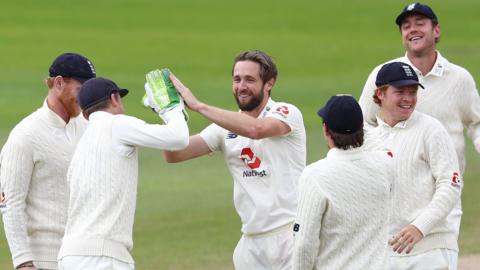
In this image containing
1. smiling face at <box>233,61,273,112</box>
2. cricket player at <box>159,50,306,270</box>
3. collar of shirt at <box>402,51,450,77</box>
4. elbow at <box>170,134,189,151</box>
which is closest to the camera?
elbow at <box>170,134,189,151</box>

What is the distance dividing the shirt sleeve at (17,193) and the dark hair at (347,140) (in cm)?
201

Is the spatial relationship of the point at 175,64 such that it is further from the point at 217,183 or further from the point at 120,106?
the point at 120,106

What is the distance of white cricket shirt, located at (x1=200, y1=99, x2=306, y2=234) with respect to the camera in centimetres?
763

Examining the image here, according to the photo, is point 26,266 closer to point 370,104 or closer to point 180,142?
point 180,142

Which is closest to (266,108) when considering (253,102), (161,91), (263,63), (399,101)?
(253,102)

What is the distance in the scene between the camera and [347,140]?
20.8ft

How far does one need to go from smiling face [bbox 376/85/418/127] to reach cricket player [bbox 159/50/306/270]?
0.61 meters

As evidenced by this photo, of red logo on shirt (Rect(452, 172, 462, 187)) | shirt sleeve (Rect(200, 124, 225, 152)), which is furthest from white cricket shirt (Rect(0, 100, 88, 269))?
red logo on shirt (Rect(452, 172, 462, 187))

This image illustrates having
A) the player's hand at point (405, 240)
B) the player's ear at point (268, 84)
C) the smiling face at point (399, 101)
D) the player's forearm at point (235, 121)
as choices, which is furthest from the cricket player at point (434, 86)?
the player's hand at point (405, 240)

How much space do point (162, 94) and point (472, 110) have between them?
2.51 m

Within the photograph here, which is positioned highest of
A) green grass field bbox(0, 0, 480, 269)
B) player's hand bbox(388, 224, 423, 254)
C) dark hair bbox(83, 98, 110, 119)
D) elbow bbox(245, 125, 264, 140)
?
dark hair bbox(83, 98, 110, 119)

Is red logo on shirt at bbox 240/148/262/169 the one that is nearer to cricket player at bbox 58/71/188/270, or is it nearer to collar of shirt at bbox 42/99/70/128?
cricket player at bbox 58/71/188/270

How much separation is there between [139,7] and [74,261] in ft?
100

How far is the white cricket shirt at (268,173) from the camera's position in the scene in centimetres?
763
